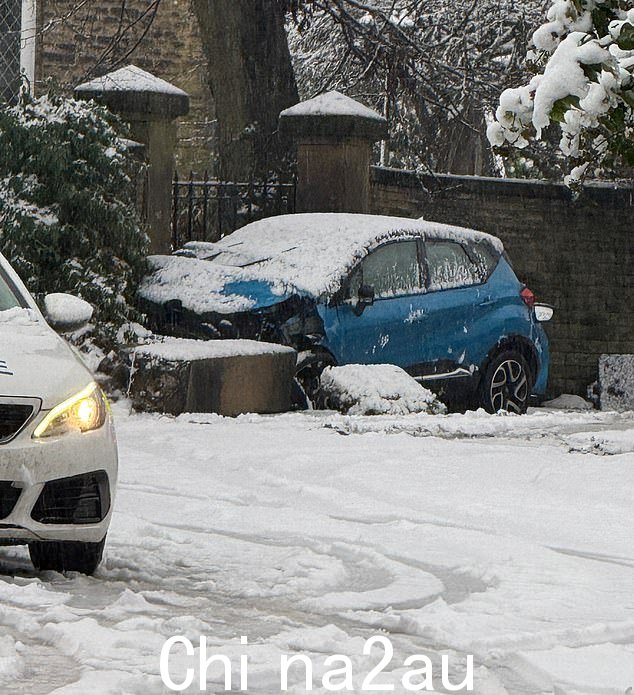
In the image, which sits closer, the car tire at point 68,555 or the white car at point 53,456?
the white car at point 53,456

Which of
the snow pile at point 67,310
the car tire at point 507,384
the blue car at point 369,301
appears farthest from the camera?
the car tire at point 507,384

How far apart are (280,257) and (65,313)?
6.45m

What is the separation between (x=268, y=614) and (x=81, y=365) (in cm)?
135

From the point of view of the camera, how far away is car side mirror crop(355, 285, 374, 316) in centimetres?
1312

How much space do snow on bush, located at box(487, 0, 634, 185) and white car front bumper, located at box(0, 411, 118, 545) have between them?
13.0ft

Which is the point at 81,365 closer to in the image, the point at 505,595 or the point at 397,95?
the point at 505,595

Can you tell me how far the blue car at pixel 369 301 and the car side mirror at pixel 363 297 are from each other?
11 mm

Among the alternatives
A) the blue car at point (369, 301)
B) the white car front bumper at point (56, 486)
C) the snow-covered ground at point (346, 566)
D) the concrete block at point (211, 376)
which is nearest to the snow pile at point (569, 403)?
the blue car at point (369, 301)

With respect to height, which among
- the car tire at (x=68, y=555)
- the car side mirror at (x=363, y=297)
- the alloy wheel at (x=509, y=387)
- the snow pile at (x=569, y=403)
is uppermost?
the car side mirror at (x=363, y=297)

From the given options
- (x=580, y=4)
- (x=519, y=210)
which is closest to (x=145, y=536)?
(x=580, y=4)

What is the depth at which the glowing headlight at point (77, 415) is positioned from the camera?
6.15m

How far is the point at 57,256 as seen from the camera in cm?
1370

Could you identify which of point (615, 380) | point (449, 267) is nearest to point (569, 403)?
point (615, 380)

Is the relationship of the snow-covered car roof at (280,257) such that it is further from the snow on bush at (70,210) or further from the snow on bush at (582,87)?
the snow on bush at (582,87)
